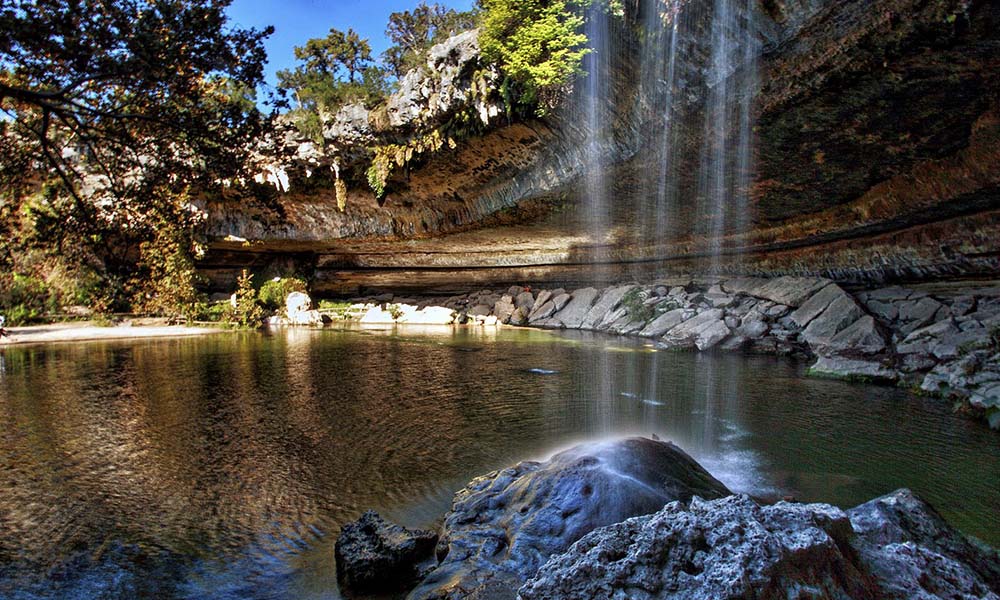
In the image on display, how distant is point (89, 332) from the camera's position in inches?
738

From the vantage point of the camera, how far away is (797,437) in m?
7.07

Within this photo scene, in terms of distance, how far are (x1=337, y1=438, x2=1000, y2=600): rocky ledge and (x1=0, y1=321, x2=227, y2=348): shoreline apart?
19.1 metres


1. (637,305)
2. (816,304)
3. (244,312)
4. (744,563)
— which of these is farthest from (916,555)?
(244,312)

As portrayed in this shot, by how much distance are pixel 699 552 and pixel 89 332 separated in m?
23.0

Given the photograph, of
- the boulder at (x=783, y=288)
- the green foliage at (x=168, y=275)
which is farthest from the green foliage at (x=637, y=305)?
the green foliage at (x=168, y=275)

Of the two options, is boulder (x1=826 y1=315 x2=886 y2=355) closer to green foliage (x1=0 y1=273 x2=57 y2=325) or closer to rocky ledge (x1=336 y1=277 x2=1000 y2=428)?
rocky ledge (x1=336 y1=277 x2=1000 y2=428)

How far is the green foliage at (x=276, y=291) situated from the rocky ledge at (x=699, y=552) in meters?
25.8

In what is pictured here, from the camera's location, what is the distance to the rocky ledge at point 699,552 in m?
1.84

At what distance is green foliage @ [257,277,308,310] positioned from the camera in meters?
27.1

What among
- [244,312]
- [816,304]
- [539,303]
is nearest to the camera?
[816,304]

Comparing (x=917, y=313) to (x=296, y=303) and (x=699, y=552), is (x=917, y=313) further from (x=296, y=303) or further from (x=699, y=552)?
(x=296, y=303)

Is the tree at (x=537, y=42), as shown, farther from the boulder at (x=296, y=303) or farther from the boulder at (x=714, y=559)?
the boulder at (x=296, y=303)

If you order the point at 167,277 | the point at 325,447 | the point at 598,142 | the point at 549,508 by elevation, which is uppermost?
the point at 598,142

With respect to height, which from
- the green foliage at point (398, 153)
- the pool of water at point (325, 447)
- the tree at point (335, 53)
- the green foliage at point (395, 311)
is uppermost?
the tree at point (335, 53)
